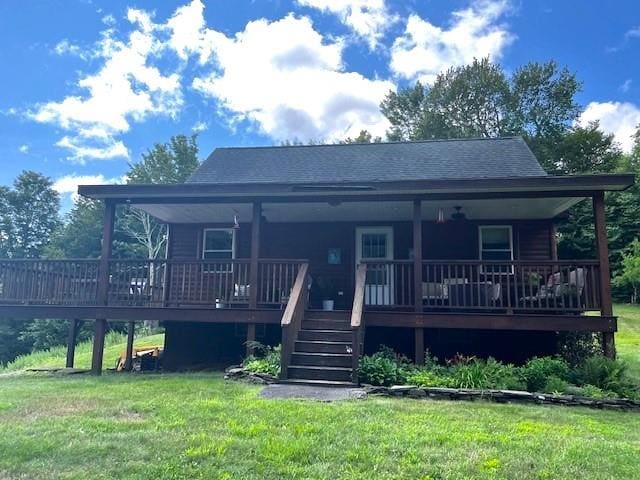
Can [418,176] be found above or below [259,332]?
above

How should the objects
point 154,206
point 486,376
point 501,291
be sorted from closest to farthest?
point 486,376, point 501,291, point 154,206

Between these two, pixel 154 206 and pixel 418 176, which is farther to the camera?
pixel 418 176

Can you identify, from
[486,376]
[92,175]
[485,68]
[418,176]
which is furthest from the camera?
[92,175]

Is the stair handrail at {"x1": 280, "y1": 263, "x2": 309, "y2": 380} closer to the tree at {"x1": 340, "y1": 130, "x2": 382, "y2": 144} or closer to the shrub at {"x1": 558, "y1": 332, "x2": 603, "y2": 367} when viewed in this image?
the shrub at {"x1": 558, "y1": 332, "x2": 603, "y2": 367}

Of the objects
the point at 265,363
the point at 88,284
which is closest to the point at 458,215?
the point at 265,363

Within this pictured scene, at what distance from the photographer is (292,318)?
810 cm

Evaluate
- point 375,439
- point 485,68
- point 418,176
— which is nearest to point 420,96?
point 485,68

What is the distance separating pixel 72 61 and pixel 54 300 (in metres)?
14.9

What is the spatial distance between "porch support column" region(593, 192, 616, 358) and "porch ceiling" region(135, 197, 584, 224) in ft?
2.35

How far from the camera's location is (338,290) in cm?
1202

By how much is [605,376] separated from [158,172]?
90.7 feet

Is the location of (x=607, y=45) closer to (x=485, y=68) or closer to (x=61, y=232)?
(x=485, y=68)

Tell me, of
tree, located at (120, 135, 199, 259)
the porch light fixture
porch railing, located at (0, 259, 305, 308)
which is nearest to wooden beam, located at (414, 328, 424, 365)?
porch railing, located at (0, 259, 305, 308)

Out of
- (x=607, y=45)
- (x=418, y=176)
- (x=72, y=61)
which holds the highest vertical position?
(x=607, y=45)
